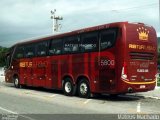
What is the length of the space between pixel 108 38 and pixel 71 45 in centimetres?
312

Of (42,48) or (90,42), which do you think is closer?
(90,42)

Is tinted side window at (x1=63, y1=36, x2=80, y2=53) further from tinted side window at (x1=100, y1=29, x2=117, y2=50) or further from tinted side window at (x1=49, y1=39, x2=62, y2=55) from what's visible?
tinted side window at (x1=100, y1=29, x2=117, y2=50)

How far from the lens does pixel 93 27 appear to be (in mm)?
19172

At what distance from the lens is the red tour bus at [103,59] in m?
17.5

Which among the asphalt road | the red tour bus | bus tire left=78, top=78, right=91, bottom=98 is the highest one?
the red tour bus

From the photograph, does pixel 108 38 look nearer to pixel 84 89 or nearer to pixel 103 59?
pixel 103 59

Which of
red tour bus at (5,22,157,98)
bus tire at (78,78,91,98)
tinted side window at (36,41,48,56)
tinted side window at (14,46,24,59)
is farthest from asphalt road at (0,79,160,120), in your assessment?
tinted side window at (14,46,24,59)

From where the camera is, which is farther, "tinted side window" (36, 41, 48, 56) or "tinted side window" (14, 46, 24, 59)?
"tinted side window" (14, 46, 24, 59)

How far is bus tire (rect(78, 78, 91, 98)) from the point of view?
1952cm

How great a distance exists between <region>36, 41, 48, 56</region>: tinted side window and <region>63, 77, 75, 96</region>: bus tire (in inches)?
109

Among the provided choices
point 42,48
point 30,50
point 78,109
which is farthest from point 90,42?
point 30,50

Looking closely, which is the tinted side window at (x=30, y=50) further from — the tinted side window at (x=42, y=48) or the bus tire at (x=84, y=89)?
the bus tire at (x=84, y=89)

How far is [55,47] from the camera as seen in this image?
2231cm

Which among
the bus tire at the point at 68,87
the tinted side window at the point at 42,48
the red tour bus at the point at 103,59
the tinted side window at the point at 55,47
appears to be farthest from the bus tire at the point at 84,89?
the tinted side window at the point at 42,48
